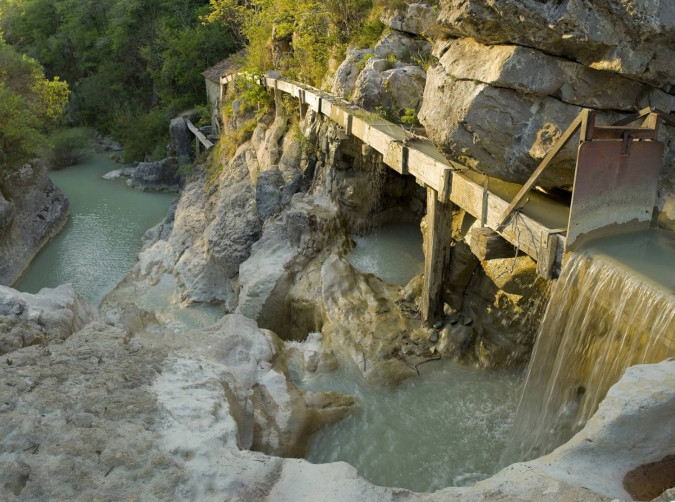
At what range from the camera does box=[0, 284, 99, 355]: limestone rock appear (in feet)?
20.9

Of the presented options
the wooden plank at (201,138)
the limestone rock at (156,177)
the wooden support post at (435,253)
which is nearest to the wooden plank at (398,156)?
the wooden support post at (435,253)

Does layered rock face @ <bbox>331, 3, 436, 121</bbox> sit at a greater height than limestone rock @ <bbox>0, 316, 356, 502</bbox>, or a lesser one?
greater

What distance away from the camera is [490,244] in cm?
692

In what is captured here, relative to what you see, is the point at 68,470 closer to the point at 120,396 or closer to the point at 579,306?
the point at 120,396

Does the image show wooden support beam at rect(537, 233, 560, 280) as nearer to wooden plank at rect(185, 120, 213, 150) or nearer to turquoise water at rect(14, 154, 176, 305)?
turquoise water at rect(14, 154, 176, 305)

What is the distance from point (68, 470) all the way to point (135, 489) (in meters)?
0.53

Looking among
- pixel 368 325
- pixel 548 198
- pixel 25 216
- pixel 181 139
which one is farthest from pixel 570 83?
pixel 181 139

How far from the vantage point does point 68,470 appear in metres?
4.02

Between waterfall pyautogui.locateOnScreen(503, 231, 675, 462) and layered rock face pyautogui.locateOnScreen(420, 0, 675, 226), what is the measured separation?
160cm

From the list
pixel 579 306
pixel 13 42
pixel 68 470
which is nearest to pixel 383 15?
pixel 579 306

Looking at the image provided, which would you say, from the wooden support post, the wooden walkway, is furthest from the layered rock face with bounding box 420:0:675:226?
the wooden support post

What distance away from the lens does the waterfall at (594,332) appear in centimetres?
508

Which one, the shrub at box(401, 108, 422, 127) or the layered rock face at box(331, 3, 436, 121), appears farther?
the layered rock face at box(331, 3, 436, 121)

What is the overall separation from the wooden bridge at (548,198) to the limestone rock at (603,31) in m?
0.62
